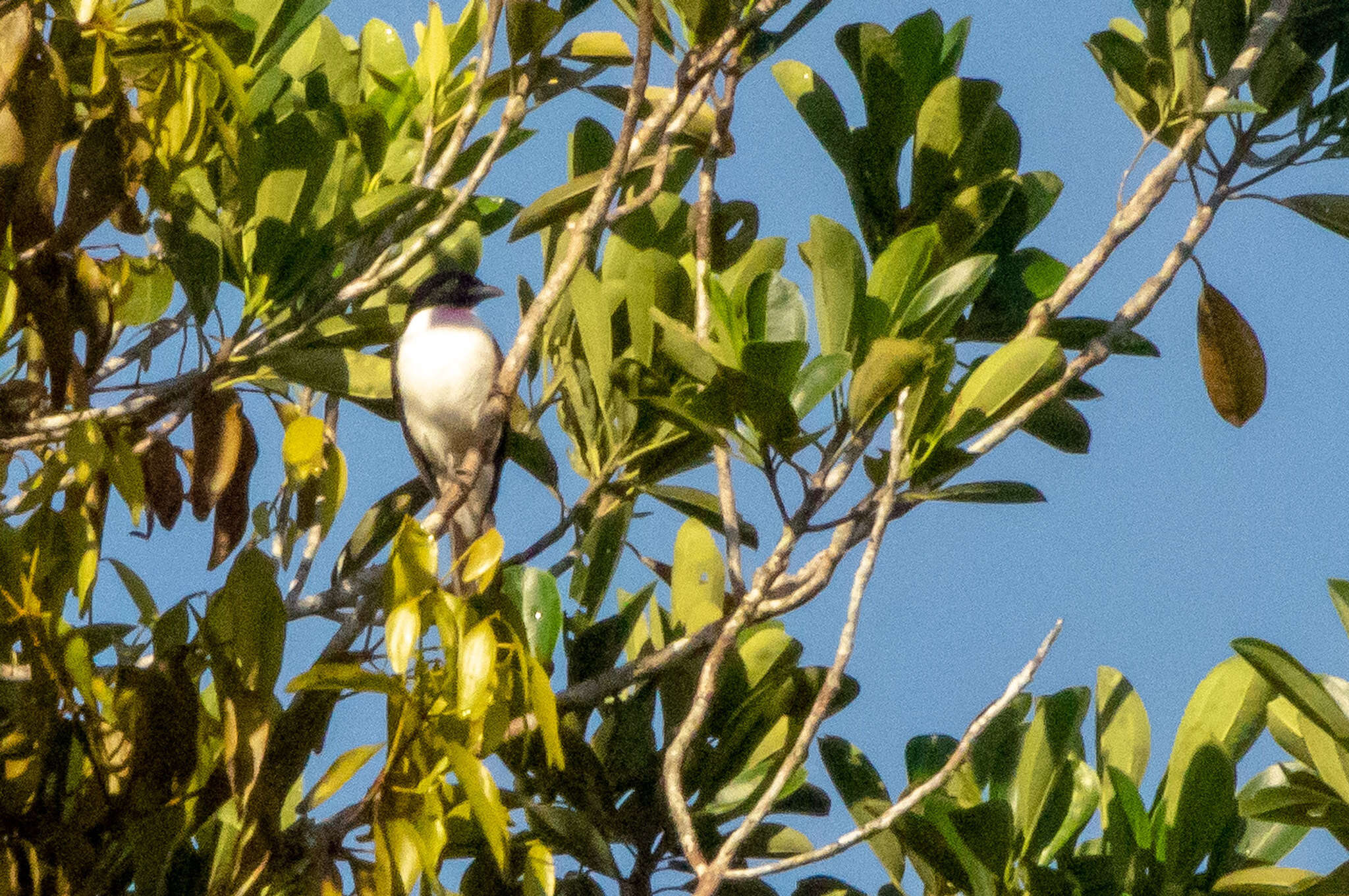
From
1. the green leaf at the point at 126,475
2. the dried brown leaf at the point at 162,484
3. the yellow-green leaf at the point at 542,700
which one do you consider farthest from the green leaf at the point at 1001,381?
the dried brown leaf at the point at 162,484

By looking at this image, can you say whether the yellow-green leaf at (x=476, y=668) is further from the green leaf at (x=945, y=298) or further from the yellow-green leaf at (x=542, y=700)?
the green leaf at (x=945, y=298)

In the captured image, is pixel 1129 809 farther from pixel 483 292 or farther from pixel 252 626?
pixel 483 292

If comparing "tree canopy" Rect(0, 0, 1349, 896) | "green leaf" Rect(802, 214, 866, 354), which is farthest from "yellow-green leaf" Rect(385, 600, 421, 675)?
"green leaf" Rect(802, 214, 866, 354)

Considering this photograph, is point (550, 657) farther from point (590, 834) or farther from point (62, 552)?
point (62, 552)

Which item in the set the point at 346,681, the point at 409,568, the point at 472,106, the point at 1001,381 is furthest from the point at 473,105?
the point at 346,681

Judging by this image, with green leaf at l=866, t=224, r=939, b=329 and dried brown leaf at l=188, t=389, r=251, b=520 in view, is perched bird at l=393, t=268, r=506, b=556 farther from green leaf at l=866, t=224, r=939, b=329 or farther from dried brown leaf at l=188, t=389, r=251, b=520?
green leaf at l=866, t=224, r=939, b=329

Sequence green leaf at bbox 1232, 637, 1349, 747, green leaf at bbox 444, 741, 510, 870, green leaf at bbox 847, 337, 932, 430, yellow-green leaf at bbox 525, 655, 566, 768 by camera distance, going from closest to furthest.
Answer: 1. green leaf at bbox 444, 741, 510, 870
2. yellow-green leaf at bbox 525, 655, 566, 768
3. green leaf at bbox 1232, 637, 1349, 747
4. green leaf at bbox 847, 337, 932, 430

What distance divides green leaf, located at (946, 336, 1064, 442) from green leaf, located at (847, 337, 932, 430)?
11 centimetres

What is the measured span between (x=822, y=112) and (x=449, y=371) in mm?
3011

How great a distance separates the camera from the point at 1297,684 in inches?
93.2

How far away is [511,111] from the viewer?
301 centimetres

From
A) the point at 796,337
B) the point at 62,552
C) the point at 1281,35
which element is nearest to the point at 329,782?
the point at 62,552

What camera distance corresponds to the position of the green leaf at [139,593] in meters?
2.55

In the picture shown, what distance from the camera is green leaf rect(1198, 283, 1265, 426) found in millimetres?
3240
